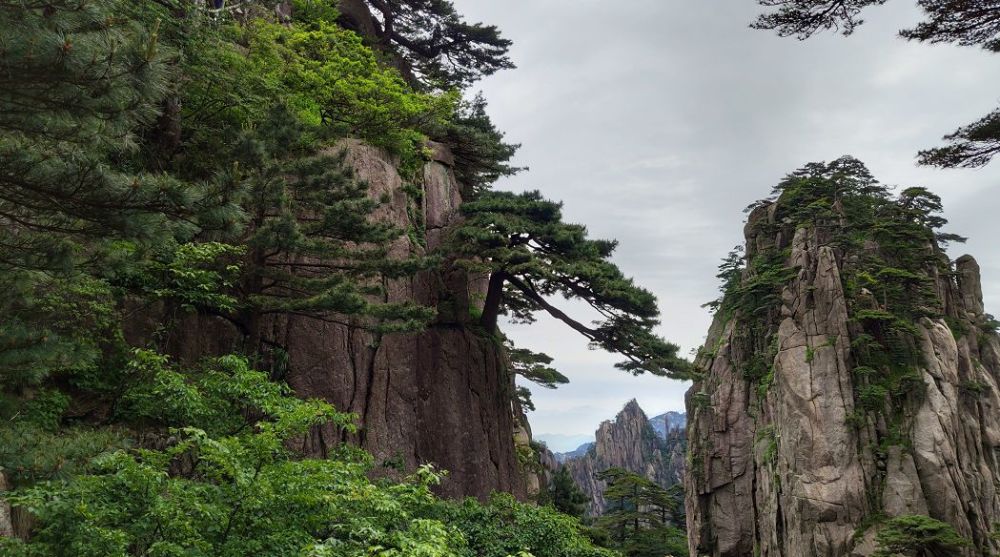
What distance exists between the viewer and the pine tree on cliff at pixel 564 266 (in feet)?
54.7

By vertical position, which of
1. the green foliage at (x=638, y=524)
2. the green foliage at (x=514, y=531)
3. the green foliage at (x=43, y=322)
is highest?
the green foliage at (x=43, y=322)

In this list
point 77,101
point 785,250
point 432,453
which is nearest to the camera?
point 77,101

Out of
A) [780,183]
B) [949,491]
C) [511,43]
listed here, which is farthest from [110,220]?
[780,183]

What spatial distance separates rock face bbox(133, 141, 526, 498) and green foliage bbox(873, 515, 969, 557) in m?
15.5

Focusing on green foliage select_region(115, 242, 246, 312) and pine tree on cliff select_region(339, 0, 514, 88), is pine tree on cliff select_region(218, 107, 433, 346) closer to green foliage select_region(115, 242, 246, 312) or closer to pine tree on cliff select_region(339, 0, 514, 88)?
green foliage select_region(115, 242, 246, 312)

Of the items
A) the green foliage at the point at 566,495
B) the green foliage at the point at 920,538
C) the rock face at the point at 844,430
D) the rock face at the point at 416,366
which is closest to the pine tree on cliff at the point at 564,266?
the rock face at the point at 416,366

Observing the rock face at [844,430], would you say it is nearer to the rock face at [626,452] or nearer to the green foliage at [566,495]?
the green foliage at [566,495]

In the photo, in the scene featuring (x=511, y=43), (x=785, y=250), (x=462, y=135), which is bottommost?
(x=462, y=135)

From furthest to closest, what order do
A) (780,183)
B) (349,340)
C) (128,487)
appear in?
1. (780,183)
2. (349,340)
3. (128,487)

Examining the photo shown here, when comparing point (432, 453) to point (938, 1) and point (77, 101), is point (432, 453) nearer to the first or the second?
point (77, 101)

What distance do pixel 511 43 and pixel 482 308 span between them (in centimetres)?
1387

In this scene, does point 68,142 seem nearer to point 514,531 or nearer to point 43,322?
point 43,322

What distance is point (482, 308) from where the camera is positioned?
68.5ft

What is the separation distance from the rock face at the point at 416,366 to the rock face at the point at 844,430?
1100 cm
